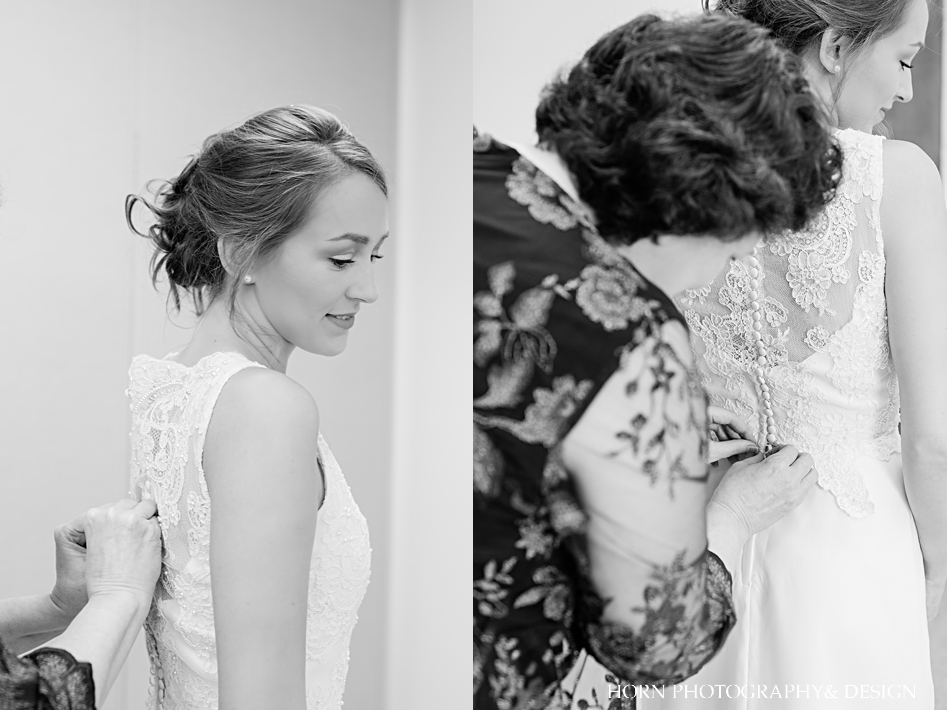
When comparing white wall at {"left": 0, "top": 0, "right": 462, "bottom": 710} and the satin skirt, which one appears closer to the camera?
the satin skirt

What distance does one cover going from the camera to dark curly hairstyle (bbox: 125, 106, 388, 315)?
143cm

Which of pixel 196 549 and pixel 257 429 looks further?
pixel 196 549

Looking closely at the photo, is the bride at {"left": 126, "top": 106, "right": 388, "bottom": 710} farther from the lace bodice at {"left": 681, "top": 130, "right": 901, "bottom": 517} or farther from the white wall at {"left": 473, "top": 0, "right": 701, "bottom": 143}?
the lace bodice at {"left": 681, "top": 130, "right": 901, "bottom": 517}

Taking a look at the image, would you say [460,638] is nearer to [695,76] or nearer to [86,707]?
[86,707]

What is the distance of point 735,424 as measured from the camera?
1341 millimetres

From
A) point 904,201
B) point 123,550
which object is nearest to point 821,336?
point 904,201

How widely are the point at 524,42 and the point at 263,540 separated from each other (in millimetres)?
840

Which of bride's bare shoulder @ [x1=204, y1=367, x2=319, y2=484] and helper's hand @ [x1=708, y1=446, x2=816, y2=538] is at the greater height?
bride's bare shoulder @ [x1=204, y1=367, x2=319, y2=484]

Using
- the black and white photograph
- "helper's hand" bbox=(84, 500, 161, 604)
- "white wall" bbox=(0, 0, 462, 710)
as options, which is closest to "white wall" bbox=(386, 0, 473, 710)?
"white wall" bbox=(0, 0, 462, 710)

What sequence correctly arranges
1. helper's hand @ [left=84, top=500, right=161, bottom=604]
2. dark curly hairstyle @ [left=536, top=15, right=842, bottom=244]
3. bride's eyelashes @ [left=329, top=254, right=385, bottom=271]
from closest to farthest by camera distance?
dark curly hairstyle @ [left=536, top=15, right=842, bottom=244] → helper's hand @ [left=84, top=500, right=161, bottom=604] → bride's eyelashes @ [left=329, top=254, right=385, bottom=271]

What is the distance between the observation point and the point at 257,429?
1176mm

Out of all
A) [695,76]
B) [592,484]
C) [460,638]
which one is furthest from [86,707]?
[460,638]

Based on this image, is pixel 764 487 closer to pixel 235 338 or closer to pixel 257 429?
pixel 257 429

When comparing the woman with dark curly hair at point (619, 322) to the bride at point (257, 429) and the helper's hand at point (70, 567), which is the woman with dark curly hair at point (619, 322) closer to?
the bride at point (257, 429)
